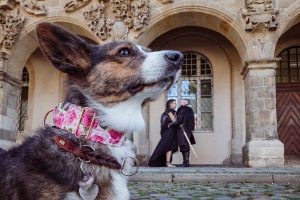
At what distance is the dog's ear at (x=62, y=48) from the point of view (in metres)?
2.35

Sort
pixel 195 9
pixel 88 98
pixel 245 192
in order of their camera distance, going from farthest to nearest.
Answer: pixel 195 9 → pixel 245 192 → pixel 88 98

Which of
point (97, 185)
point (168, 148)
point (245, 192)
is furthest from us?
point (168, 148)

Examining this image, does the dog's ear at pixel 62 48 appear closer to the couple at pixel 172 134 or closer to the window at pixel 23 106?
the couple at pixel 172 134

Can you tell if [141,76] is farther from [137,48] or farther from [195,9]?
[195,9]

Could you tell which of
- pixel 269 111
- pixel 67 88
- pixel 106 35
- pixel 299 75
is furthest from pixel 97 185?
pixel 299 75

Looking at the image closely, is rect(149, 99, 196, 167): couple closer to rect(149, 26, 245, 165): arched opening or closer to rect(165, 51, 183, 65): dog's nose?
rect(149, 26, 245, 165): arched opening

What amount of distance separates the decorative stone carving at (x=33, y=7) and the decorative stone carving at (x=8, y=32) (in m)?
0.36

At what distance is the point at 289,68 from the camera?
15219 mm

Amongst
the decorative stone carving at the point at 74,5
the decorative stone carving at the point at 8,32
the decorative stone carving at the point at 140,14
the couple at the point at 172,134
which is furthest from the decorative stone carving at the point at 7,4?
the couple at the point at 172,134

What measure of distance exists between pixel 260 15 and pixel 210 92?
4.46m

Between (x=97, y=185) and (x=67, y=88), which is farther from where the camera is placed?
(x=67, y=88)

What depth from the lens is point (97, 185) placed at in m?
2.18

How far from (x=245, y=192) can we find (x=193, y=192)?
0.70 metres

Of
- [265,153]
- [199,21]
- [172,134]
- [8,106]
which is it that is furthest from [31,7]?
[265,153]
